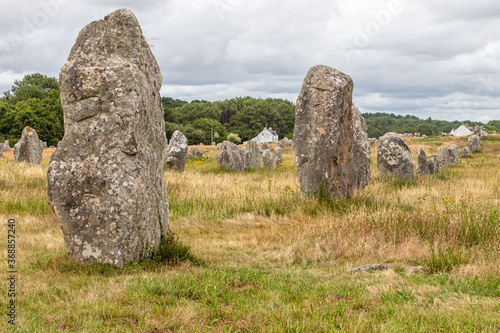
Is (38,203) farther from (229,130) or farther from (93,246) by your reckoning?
(229,130)

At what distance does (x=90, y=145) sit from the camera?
20.4 ft

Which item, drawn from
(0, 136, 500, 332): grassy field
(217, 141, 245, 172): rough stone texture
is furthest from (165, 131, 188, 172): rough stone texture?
(0, 136, 500, 332): grassy field

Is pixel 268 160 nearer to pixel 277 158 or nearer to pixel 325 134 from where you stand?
pixel 277 158

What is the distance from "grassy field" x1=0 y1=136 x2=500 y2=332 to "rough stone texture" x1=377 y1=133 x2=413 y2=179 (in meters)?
6.81

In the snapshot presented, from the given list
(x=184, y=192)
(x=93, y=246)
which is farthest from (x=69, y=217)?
(x=184, y=192)

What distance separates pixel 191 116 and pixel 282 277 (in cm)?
8968

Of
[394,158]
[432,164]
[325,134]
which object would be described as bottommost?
[432,164]

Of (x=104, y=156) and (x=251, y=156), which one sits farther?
(x=251, y=156)

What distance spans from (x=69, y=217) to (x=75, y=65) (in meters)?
2.06

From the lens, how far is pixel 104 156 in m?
6.18

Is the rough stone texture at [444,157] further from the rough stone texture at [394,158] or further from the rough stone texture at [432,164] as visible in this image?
the rough stone texture at [394,158]

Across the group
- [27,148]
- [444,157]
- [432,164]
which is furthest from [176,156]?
[444,157]

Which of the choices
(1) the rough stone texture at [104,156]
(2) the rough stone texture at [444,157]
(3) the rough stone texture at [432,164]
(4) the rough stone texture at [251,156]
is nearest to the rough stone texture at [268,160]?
(4) the rough stone texture at [251,156]

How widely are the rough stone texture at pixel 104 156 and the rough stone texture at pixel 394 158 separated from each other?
42.5ft
